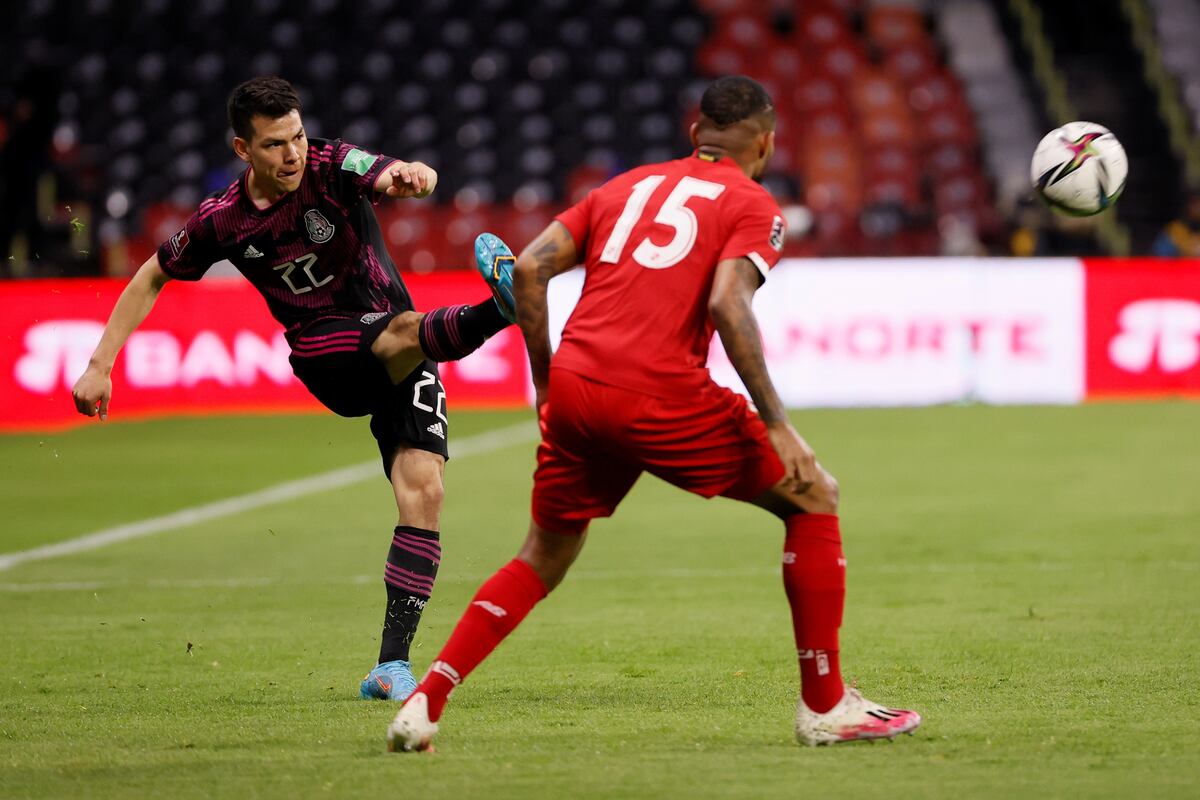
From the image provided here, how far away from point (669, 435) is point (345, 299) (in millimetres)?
1834

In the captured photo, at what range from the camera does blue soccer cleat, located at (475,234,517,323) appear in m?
5.78

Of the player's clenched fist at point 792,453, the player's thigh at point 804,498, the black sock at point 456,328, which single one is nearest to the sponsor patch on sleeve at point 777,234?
the player's clenched fist at point 792,453

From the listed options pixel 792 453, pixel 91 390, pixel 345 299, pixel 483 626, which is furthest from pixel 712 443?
pixel 91 390

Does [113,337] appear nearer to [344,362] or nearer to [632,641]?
[344,362]

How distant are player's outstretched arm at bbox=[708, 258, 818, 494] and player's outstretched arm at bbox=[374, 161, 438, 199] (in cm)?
145

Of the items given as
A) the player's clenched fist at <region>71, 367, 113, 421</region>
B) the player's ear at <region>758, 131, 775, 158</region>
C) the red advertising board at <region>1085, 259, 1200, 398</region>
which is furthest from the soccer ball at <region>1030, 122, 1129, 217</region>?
the red advertising board at <region>1085, 259, 1200, 398</region>

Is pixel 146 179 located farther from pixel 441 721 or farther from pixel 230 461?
pixel 441 721

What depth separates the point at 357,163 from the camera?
602 cm

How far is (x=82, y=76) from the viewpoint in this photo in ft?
81.3

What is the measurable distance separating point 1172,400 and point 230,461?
9320mm

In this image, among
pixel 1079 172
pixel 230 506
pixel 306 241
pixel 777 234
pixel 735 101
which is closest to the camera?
pixel 777 234

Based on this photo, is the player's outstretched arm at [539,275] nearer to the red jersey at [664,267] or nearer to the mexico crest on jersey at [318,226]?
the red jersey at [664,267]

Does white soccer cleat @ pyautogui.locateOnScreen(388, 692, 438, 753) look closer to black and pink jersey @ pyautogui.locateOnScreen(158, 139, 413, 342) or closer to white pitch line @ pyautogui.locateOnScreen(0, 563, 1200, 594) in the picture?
black and pink jersey @ pyautogui.locateOnScreen(158, 139, 413, 342)

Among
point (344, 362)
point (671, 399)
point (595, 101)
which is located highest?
point (595, 101)
